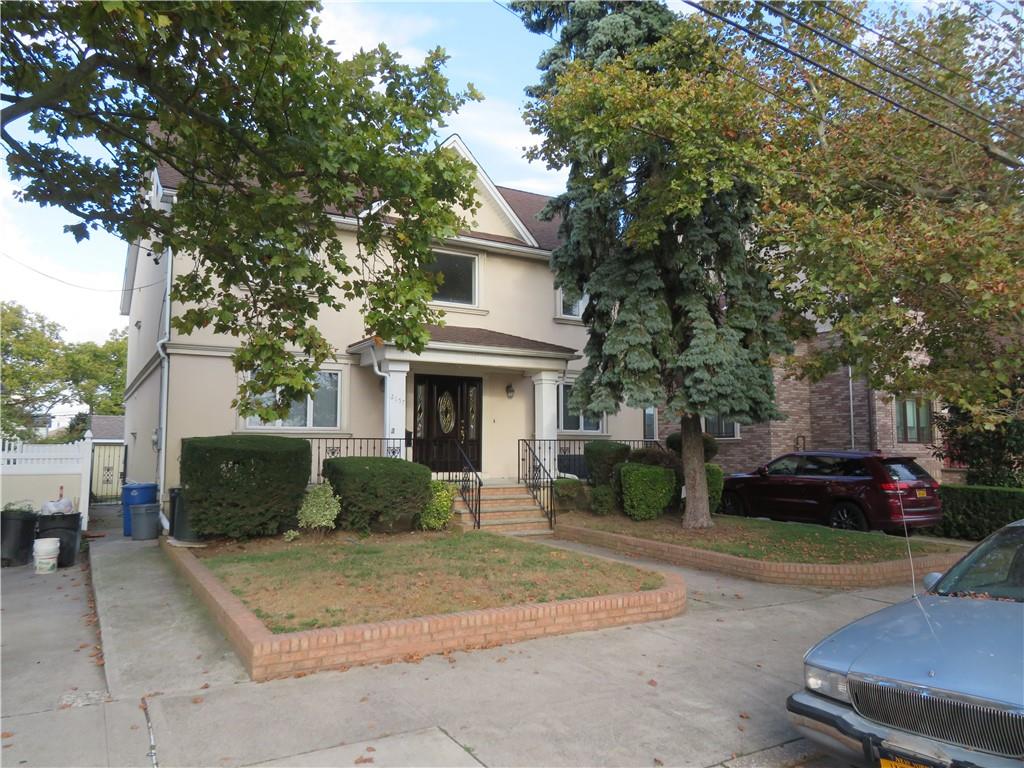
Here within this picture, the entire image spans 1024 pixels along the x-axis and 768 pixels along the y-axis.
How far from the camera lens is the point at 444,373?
15.0 meters

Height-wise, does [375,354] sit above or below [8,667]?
above

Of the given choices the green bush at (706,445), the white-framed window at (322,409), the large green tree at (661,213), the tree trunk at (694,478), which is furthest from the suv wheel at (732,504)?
the white-framed window at (322,409)

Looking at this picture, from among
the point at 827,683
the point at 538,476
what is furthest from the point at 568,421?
the point at 827,683

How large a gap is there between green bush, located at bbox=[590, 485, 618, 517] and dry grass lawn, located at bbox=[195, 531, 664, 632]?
3252mm

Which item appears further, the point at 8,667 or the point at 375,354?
the point at 375,354

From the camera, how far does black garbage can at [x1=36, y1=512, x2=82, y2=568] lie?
10.2 m

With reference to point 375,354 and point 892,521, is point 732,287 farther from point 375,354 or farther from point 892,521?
point 375,354

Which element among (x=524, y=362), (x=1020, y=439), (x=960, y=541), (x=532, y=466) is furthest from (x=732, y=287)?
(x=1020, y=439)

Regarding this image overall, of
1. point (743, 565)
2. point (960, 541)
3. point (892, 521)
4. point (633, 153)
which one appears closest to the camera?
point (743, 565)

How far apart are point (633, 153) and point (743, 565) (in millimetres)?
6482

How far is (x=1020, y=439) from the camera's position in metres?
15.0

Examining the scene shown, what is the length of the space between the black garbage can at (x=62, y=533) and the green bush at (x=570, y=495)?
808 centimetres

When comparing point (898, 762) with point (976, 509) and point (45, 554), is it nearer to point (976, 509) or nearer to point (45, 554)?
point (45, 554)

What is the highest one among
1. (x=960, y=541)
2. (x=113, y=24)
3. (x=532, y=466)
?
(x=113, y=24)
